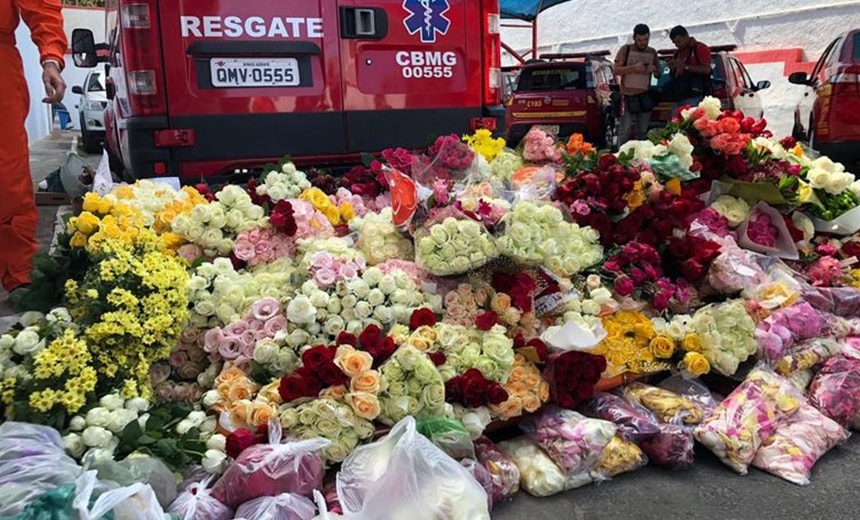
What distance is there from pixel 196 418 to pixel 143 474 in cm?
39

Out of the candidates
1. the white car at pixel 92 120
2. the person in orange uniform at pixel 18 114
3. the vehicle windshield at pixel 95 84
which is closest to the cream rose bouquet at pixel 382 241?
the person in orange uniform at pixel 18 114

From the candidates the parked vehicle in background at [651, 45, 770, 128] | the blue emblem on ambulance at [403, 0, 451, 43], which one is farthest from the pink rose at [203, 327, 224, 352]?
the parked vehicle in background at [651, 45, 770, 128]

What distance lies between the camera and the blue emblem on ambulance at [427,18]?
4.90 m

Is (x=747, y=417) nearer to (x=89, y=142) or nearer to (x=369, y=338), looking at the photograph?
(x=369, y=338)

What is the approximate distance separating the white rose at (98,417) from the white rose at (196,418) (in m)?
0.28

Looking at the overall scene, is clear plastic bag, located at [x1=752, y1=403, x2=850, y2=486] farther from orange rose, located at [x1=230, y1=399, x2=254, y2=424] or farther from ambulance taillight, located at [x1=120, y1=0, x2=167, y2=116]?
ambulance taillight, located at [x1=120, y1=0, x2=167, y2=116]

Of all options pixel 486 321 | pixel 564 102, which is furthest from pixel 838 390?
pixel 564 102

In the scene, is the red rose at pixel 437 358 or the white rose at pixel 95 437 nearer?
the white rose at pixel 95 437

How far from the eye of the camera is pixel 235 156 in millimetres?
4539

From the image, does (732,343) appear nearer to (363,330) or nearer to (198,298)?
(363,330)

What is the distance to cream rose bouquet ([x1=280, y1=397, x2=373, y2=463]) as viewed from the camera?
Result: 7.86 feet

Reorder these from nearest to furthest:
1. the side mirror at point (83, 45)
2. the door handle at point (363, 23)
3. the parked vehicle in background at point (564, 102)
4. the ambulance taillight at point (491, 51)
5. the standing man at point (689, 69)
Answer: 1. the door handle at point (363, 23)
2. the ambulance taillight at point (491, 51)
3. the side mirror at point (83, 45)
4. the standing man at point (689, 69)
5. the parked vehicle in background at point (564, 102)

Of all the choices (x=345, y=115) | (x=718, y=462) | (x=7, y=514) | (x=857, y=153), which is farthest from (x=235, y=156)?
(x=857, y=153)

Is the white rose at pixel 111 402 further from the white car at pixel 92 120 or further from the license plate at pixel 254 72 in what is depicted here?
the white car at pixel 92 120
